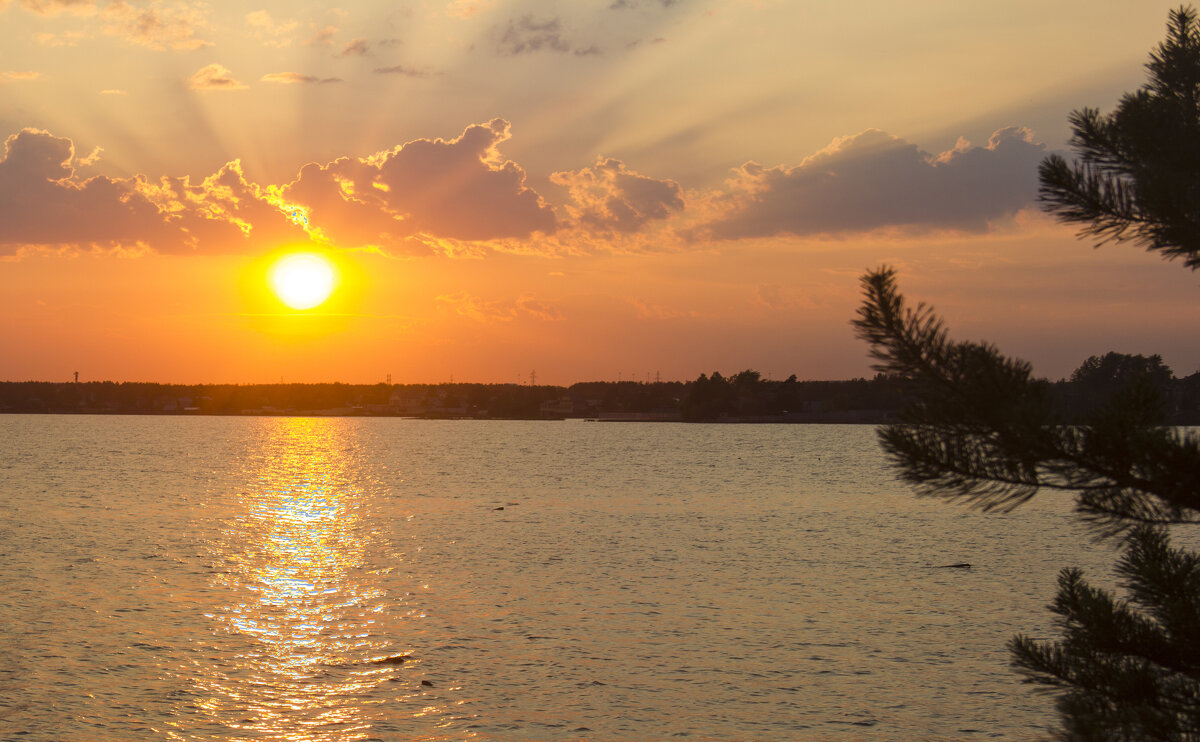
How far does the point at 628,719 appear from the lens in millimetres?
22766

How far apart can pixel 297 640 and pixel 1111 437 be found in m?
27.7

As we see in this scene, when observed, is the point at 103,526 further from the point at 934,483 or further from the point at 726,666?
the point at 934,483

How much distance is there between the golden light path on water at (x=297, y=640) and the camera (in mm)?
22891

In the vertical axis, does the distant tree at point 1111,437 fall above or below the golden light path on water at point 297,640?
above

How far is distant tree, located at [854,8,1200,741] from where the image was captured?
7.26 metres

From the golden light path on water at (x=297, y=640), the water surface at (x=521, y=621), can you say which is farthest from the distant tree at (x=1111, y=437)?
the golden light path on water at (x=297, y=640)

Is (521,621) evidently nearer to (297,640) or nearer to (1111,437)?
(297,640)

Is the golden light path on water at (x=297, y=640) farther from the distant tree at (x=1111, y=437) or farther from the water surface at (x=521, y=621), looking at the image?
the distant tree at (x=1111, y=437)

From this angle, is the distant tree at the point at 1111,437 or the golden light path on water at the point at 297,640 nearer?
the distant tree at the point at 1111,437

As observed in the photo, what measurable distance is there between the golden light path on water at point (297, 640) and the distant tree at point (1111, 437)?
16.7 metres

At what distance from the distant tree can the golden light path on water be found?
656 inches

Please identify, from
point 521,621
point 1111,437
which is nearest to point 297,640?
point 521,621

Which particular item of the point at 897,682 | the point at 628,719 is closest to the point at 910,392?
the point at 628,719

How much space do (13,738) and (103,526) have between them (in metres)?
42.3
